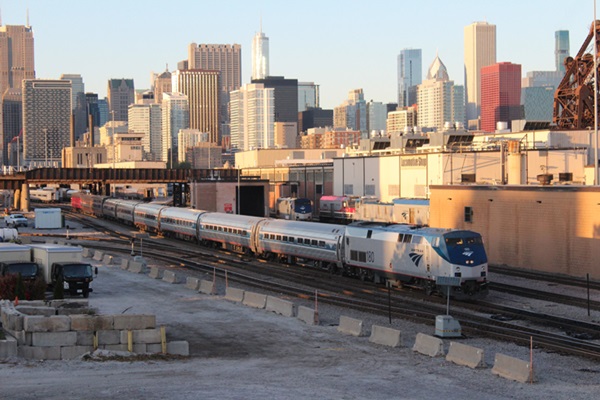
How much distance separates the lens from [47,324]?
28.0 m

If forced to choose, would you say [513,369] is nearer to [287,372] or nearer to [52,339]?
[287,372]

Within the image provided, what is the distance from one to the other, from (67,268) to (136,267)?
1282 cm

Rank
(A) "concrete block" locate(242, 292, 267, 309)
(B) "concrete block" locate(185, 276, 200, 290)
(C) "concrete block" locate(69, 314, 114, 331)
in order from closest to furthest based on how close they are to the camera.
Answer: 1. (C) "concrete block" locate(69, 314, 114, 331)
2. (A) "concrete block" locate(242, 292, 267, 309)
3. (B) "concrete block" locate(185, 276, 200, 290)

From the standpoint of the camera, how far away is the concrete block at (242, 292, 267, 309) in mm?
39438

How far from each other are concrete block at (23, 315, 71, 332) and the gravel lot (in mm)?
1145

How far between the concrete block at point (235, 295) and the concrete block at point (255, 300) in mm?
505

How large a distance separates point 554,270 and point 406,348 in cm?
2476

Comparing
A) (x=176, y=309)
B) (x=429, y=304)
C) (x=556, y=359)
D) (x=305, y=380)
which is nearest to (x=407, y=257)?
(x=429, y=304)

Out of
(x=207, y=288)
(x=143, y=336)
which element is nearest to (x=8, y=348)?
(x=143, y=336)

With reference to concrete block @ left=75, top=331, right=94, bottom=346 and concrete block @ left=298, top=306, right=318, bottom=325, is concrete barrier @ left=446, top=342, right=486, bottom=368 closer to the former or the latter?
concrete block @ left=298, top=306, right=318, bottom=325

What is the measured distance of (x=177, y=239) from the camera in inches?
3327

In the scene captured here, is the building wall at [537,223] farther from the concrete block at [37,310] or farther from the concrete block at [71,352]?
the concrete block at [71,352]

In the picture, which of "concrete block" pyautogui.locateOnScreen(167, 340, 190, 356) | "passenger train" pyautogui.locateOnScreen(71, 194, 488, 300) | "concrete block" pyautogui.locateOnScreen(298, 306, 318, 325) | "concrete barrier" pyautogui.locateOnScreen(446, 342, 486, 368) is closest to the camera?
"concrete barrier" pyautogui.locateOnScreen(446, 342, 486, 368)

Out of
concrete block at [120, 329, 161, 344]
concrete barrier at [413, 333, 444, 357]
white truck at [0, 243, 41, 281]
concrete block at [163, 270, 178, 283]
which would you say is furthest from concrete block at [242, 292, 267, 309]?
concrete barrier at [413, 333, 444, 357]
